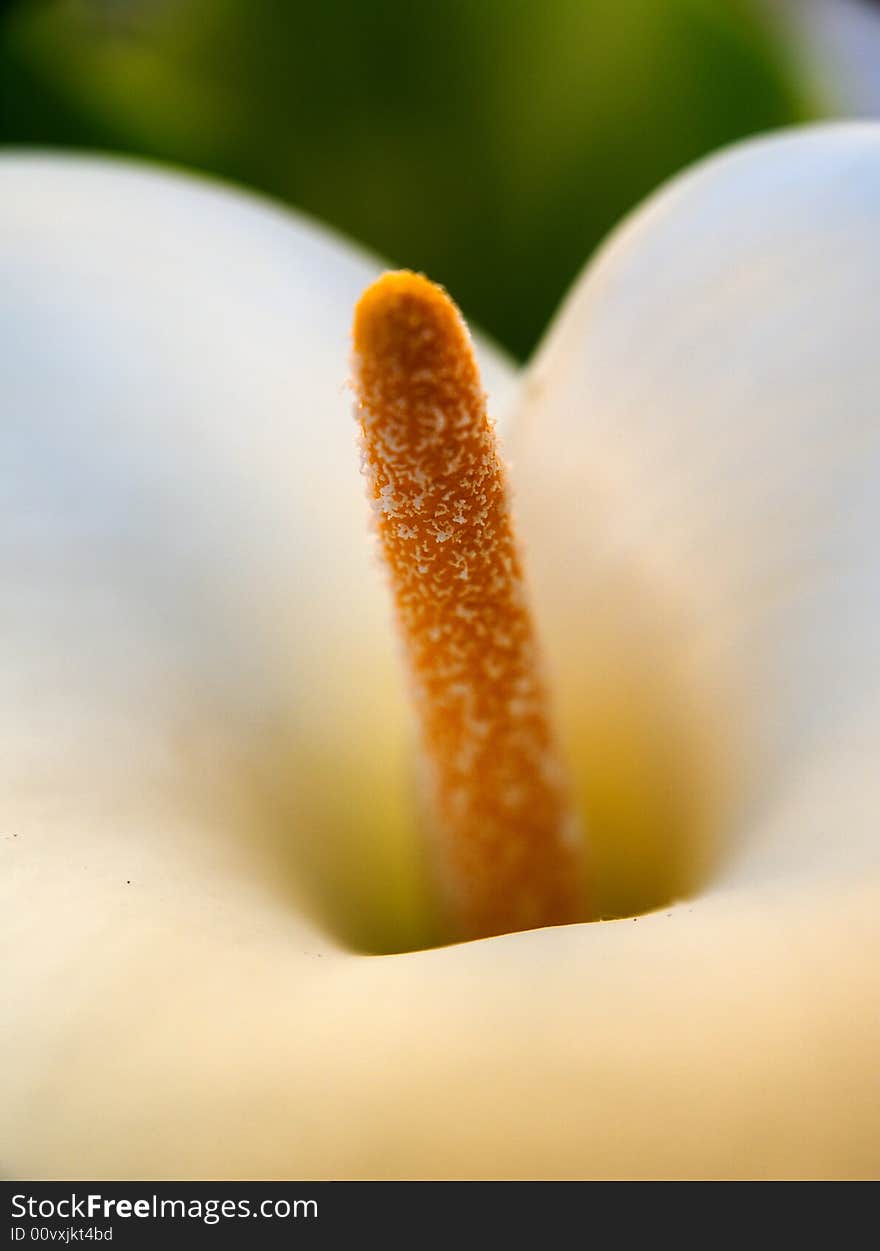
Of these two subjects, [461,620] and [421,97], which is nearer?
[461,620]

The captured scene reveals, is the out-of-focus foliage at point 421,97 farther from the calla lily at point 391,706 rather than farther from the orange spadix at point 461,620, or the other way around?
the orange spadix at point 461,620

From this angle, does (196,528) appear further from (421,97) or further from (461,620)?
(421,97)

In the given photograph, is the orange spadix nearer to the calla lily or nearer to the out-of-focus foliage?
the calla lily

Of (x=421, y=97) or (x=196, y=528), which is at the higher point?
(x=421, y=97)

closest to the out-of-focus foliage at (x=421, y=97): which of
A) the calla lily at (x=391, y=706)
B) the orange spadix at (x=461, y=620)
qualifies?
the calla lily at (x=391, y=706)

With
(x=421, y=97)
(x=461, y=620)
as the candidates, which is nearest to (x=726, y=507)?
(x=461, y=620)

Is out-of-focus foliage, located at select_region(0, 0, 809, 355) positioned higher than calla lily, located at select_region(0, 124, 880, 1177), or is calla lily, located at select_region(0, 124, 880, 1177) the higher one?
out-of-focus foliage, located at select_region(0, 0, 809, 355)

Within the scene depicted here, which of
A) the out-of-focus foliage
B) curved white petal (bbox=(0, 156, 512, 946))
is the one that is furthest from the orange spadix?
the out-of-focus foliage
